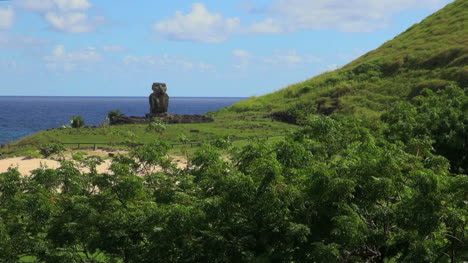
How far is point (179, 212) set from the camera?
1282 cm

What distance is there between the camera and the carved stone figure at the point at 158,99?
6569cm

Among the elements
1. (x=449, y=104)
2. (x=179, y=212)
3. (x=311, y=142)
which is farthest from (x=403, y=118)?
(x=179, y=212)

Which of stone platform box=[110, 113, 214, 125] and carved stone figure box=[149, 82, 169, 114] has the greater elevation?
carved stone figure box=[149, 82, 169, 114]

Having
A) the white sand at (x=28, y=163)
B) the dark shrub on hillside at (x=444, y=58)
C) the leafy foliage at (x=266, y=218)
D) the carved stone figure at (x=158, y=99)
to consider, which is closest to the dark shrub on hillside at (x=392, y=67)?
the dark shrub on hillside at (x=444, y=58)

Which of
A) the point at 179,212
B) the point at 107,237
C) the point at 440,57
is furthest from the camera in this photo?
the point at 440,57

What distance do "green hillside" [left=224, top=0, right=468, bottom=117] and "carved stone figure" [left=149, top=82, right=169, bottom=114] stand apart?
49.8 feet

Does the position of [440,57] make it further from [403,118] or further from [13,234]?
[13,234]

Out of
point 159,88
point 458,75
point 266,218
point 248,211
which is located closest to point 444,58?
point 458,75

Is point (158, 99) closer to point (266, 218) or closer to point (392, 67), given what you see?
point (392, 67)

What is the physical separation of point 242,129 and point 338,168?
4372 centimetres

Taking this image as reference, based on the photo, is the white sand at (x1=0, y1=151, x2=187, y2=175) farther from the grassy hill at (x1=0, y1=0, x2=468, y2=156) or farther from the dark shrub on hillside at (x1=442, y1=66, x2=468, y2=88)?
the dark shrub on hillside at (x1=442, y1=66, x2=468, y2=88)

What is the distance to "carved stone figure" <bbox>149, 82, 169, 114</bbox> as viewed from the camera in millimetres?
65688

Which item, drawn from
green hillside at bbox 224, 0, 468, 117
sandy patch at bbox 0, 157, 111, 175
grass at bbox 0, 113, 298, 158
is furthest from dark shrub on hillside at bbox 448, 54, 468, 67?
sandy patch at bbox 0, 157, 111, 175

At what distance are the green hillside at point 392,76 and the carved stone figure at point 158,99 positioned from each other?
15192 mm
